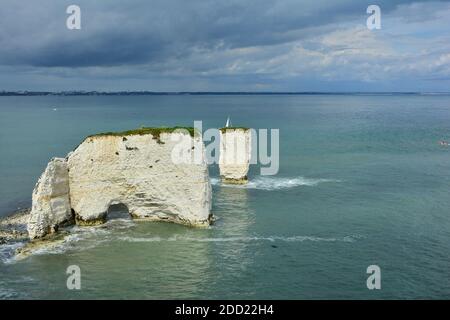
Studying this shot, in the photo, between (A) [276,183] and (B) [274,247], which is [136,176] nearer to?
(B) [274,247]

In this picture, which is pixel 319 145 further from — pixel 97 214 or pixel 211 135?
pixel 97 214

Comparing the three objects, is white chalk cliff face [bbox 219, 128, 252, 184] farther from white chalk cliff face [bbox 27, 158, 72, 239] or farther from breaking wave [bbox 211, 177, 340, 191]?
white chalk cliff face [bbox 27, 158, 72, 239]

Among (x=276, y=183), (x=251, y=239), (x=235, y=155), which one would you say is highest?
(x=235, y=155)

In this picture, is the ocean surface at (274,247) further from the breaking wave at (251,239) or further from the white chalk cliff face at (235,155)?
the white chalk cliff face at (235,155)

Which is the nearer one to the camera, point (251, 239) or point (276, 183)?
point (251, 239)

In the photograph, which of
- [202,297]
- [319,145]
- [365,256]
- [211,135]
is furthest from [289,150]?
[202,297]

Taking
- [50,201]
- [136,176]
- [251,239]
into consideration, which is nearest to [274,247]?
[251,239]

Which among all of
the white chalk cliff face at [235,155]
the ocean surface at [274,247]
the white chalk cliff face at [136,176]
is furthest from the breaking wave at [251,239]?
the white chalk cliff face at [235,155]
